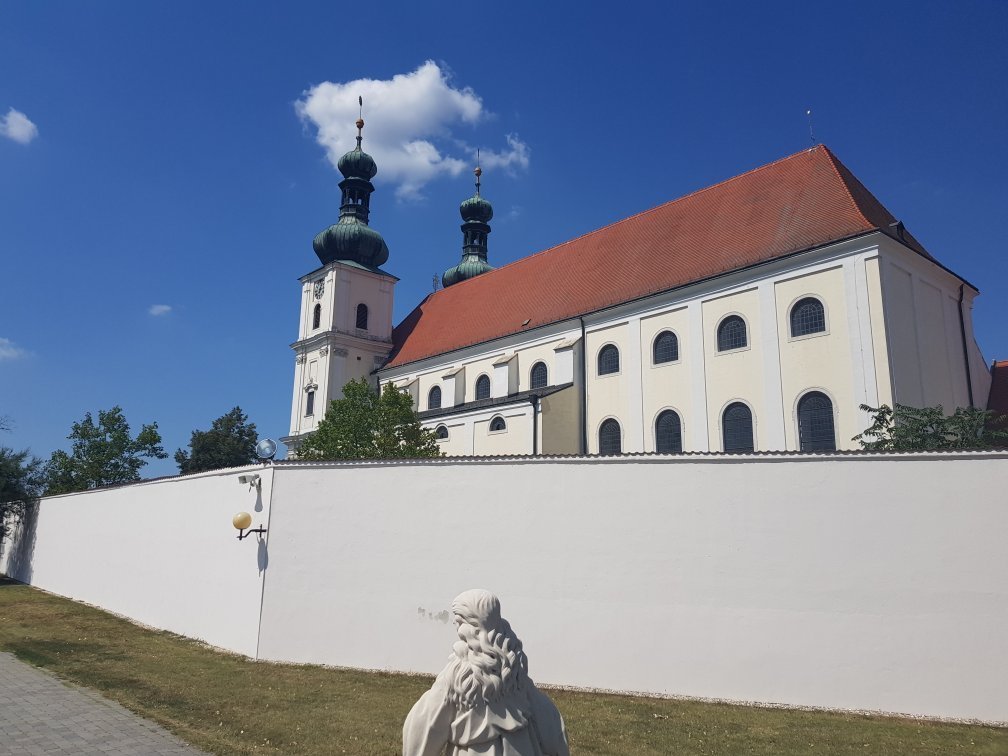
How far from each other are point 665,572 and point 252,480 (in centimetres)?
654

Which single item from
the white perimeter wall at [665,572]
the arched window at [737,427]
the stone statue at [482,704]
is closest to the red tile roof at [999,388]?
the arched window at [737,427]

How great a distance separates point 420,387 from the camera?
3092 centimetres

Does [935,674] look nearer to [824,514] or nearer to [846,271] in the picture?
[824,514]

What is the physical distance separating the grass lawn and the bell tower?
24619mm

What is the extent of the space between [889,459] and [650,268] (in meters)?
15.6

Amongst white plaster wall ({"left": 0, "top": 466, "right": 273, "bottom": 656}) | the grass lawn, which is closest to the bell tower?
white plaster wall ({"left": 0, "top": 466, "right": 273, "bottom": 656})

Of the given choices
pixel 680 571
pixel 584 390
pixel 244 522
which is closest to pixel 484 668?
pixel 680 571

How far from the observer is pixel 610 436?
22.4 m

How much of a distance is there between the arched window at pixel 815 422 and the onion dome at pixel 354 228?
25558 millimetres

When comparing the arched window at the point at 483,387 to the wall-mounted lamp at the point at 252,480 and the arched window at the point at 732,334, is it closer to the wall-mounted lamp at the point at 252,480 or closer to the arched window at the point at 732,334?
the arched window at the point at 732,334

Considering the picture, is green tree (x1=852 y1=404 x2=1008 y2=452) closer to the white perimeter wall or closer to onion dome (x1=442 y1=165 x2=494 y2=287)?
the white perimeter wall

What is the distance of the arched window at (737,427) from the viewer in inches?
742

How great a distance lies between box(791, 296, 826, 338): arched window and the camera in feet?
59.2

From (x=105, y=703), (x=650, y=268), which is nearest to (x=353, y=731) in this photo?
(x=105, y=703)
